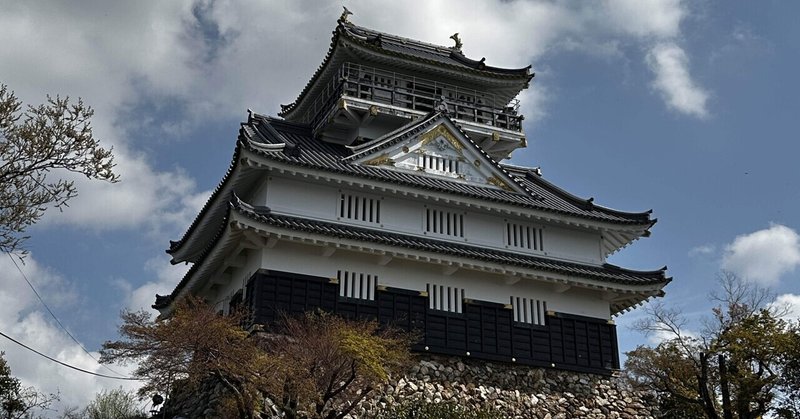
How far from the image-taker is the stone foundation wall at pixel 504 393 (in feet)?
83.9

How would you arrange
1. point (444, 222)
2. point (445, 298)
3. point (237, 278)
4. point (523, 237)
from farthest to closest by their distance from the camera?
1. point (523, 237)
2. point (444, 222)
3. point (237, 278)
4. point (445, 298)

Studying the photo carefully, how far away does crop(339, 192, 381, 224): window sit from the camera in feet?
92.6

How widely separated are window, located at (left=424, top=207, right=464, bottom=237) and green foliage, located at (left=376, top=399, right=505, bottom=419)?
6711 millimetres

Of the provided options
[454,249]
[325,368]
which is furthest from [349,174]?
[325,368]

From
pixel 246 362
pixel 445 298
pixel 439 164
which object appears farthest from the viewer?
pixel 439 164

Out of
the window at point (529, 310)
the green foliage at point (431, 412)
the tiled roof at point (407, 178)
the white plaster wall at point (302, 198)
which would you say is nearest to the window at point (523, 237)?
the tiled roof at point (407, 178)

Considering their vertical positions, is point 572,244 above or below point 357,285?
above

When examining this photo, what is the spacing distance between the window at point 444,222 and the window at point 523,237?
72.2 inches

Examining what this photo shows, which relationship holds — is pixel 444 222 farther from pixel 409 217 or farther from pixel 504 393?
pixel 504 393

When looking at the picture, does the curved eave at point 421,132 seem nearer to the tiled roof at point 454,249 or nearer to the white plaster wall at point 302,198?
the white plaster wall at point 302,198

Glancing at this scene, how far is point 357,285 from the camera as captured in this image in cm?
2695

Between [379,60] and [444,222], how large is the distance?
860 cm

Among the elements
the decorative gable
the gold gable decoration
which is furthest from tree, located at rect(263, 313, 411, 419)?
the gold gable decoration

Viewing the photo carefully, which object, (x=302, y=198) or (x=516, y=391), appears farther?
(x=302, y=198)
